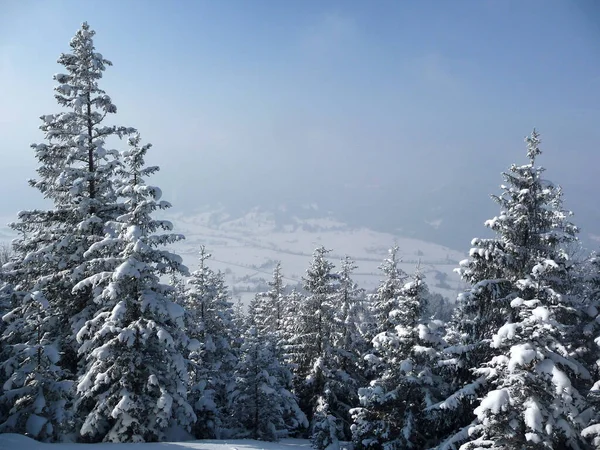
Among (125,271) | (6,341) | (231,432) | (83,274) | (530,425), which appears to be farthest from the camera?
(231,432)

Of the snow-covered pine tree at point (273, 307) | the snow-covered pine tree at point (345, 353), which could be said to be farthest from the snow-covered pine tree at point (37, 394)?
the snow-covered pine tree at point (273, 307)

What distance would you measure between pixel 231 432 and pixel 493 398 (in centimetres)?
1663

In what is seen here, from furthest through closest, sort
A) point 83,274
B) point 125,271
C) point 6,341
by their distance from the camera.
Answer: point 6,341
point 83,274
point 125,271

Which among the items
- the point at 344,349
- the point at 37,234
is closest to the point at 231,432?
the point at 344,349

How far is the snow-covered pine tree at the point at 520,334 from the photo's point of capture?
11.5m

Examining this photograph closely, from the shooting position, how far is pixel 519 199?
48.5 feet

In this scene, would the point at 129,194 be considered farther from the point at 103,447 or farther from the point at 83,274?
the point at 103,447

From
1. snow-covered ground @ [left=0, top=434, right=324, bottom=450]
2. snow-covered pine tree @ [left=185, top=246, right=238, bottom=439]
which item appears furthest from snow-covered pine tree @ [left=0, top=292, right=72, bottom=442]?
snow-covered pine tree @ [left=185, top=246, right=238, bottom=439]

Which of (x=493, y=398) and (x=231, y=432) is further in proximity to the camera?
(x=231, y=432)

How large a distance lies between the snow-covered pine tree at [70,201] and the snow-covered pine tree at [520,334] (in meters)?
15.1

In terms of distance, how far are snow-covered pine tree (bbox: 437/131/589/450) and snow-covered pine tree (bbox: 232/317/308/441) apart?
9793 millimetres

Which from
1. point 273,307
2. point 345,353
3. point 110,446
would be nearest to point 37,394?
point 110,446

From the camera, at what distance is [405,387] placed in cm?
1733

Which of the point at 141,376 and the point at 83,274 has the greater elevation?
the point at 83,274
